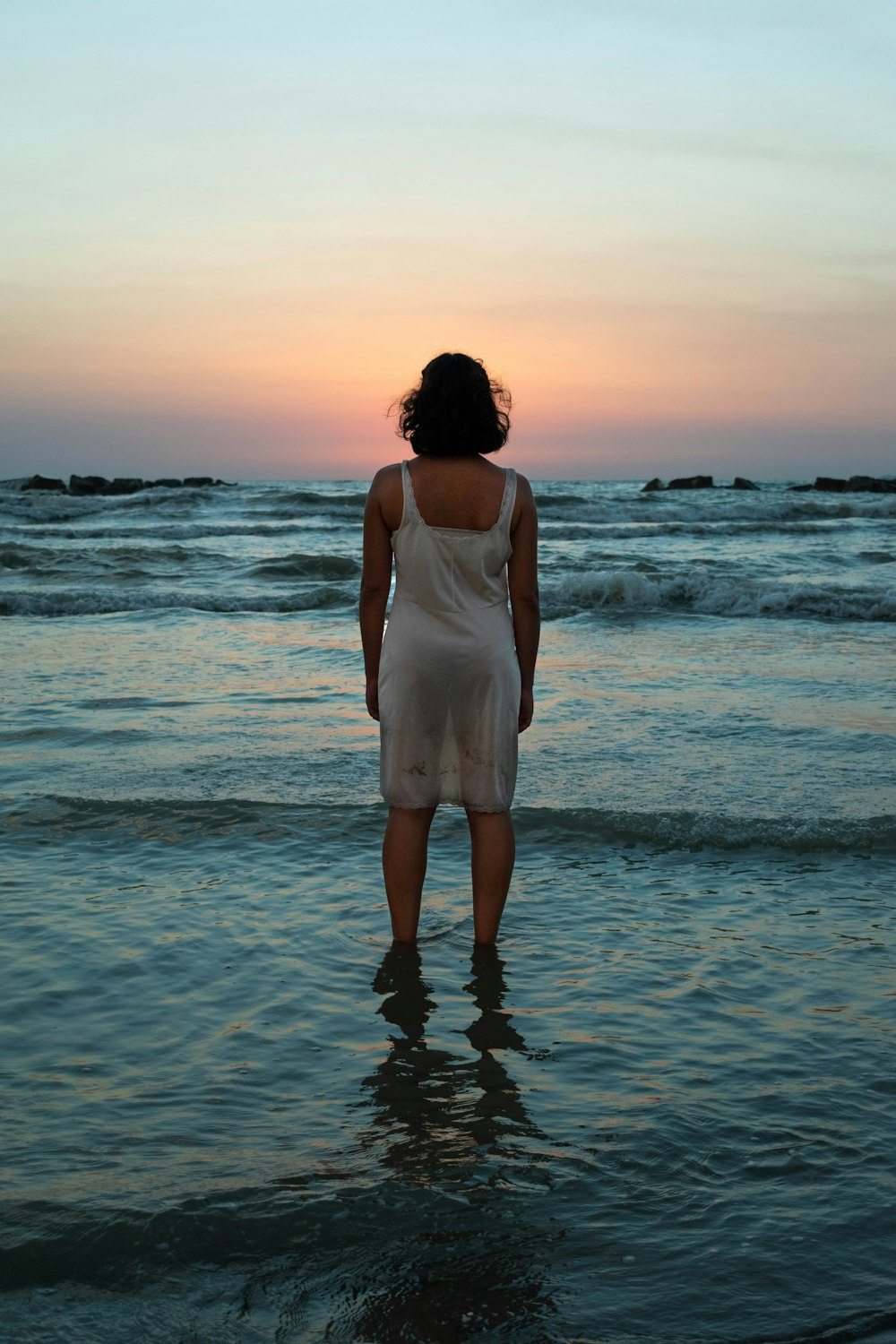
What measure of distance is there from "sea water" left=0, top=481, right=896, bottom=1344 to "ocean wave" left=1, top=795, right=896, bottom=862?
18 millimetres

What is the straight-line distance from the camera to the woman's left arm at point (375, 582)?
332 centimetres

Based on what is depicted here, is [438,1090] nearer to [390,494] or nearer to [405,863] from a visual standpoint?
[405,863]

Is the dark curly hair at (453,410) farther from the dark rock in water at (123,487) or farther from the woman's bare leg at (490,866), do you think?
the dark rock in water at (123,487)

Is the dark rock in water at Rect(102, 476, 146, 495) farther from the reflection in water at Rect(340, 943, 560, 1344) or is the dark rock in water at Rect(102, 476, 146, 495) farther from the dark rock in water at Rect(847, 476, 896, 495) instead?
the reflection in water at Rect(340, 943, 560, 1344)

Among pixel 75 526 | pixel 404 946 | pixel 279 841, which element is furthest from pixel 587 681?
pixel 75 526

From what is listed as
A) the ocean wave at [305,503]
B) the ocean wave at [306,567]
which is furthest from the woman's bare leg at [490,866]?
the ocean wave at [305,503]

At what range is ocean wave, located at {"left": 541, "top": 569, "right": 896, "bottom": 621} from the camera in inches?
512

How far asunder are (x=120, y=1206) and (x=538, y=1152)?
0.83 metres

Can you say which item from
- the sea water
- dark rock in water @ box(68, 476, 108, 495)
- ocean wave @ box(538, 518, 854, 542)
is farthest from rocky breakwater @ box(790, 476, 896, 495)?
the sea water

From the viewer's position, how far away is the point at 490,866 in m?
3.52

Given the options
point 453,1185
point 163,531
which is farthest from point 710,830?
point 163,531

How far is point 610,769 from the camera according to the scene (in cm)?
563

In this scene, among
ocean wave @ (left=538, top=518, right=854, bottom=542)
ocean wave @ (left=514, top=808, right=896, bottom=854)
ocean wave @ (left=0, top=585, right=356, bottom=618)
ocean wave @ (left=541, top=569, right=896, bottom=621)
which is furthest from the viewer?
ocean wave @ (left=538, top=518, right=854, bottom=542)

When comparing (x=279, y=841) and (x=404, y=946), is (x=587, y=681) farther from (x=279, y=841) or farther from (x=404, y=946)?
(x=404, y=946)
